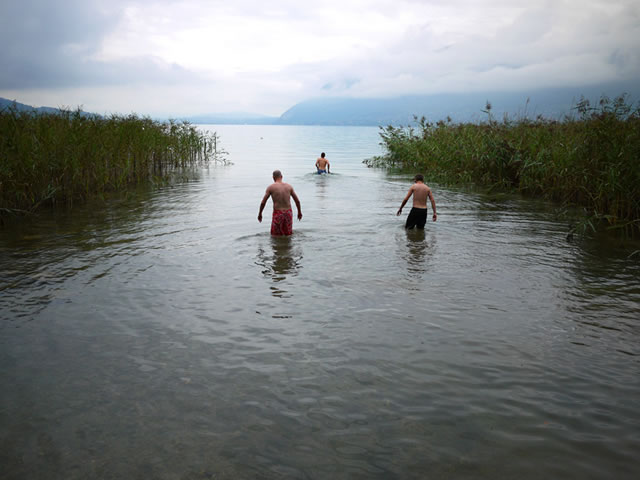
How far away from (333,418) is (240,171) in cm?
2765

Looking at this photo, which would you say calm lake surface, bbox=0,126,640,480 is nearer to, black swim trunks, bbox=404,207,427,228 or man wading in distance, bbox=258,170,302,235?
man wading in distance, bbox=258,170,302,235

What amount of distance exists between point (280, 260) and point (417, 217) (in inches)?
176

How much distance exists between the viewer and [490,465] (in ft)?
11.8

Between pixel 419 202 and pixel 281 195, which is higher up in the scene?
pixel 281 195

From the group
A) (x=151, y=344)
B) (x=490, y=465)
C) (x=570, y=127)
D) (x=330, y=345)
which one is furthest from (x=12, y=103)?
(x=570, y=127)

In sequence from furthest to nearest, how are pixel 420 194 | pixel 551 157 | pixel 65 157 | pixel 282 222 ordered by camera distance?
pixel 551 157
pixel 65 157
pixel 420 194
pixel 282 222

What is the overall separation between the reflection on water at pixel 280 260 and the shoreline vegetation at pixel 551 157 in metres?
6.72

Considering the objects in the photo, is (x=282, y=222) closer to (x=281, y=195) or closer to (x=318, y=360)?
(x=281, y=195)

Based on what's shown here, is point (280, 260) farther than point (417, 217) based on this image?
No

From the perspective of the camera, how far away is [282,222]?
1125 cm

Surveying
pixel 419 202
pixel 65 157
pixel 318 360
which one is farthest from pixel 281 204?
pixel 65 157

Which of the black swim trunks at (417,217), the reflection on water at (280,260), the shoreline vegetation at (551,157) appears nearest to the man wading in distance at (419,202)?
the black swim trunks at (417,217)

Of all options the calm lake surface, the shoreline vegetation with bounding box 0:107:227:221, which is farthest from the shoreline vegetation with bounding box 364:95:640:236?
the shoreline vegetation with bounding box 0:107:227:221

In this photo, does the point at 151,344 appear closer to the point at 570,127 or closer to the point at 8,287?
the point at 8,287
